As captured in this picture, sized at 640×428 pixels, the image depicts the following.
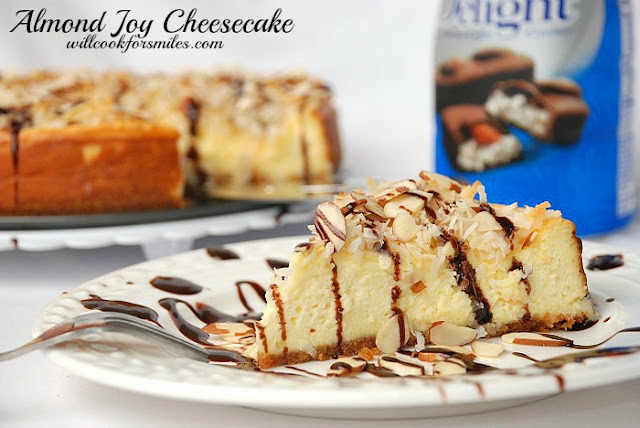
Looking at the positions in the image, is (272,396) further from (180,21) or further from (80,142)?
(180,21)

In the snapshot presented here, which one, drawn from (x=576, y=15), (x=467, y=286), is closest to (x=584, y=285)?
(x=467, y=286)

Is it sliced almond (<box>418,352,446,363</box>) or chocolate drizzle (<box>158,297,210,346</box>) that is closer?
sliced almond (<box>418,352,446,363</box>)

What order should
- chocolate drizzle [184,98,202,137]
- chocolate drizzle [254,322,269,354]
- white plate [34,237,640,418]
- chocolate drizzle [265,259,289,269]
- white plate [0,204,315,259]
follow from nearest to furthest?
white plate [34,237,640,418], chocolate drizzle [254,322,269,354], chocolate drizzle [265,259,289,269], white plate [0,204,315,259], chocolate drizzle [184,98,202,137]

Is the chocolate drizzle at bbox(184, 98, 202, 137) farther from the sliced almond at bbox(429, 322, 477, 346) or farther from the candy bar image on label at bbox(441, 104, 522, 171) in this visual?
the sliced almond at bbox(429, 322, 477, 346)

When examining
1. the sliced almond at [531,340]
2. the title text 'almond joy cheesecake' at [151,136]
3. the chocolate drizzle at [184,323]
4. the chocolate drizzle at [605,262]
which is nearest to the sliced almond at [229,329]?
the chocolate drizzle at [184,323]

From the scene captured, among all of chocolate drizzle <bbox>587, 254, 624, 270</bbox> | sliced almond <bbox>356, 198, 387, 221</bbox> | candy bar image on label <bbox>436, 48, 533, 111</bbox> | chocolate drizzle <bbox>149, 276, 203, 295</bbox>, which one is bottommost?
chocolate drizzle <bbox>149, 276, 203, 295</bbox>

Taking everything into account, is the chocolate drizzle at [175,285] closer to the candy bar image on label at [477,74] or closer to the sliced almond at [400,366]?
the sliced almond at [400,366]

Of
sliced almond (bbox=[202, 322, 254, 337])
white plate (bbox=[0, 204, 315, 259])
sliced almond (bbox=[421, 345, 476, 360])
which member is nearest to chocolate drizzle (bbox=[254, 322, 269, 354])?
sliced almond (bbox=[202, 322, 254, 337])
